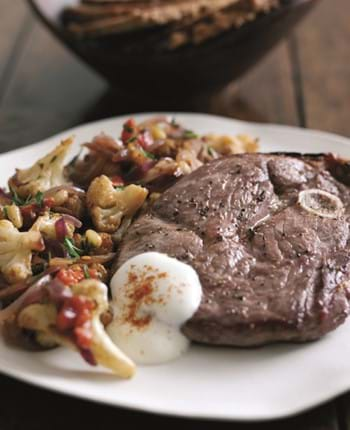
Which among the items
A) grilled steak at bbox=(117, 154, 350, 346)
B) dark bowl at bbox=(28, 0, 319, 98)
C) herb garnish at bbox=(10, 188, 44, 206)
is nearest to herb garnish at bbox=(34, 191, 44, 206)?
herb garnish at bbox=(10, 188, 44, 206)

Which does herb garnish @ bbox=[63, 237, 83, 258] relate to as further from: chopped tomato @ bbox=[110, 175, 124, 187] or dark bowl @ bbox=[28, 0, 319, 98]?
dark bowl @ bbox=[28, 0, 319, 98]

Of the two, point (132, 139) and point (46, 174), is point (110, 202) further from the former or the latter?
point (132, 139)

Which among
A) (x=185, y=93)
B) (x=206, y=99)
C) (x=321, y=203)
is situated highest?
(x=321, y=203)

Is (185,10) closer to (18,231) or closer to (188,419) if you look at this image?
(18,231)

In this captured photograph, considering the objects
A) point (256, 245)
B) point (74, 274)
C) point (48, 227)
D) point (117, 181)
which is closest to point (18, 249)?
point (48, 227)

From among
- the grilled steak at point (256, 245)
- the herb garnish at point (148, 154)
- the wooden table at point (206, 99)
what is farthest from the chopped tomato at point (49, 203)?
the wooden table at point (206, 99)

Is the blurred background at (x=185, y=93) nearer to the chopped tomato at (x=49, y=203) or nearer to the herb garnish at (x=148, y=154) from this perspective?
the herb garnish at (x=148, y=154)
